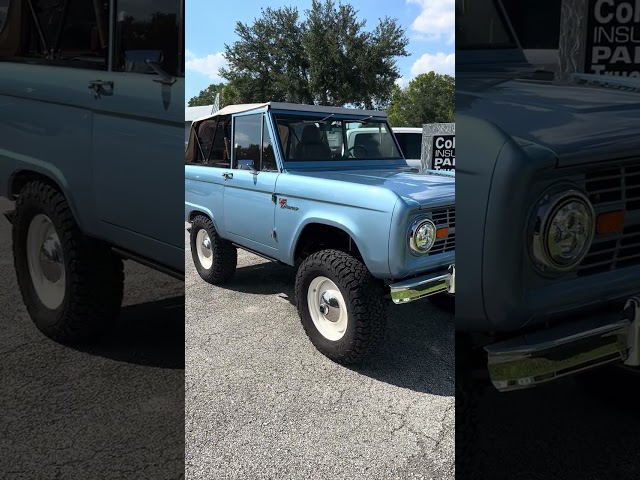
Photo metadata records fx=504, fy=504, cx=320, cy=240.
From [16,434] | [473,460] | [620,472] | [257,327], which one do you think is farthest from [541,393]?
[16,434]

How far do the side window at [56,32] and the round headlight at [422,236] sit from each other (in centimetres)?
73

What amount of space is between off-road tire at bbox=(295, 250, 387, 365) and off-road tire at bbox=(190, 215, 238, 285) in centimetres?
15

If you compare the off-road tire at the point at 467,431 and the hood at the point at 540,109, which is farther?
the off-road tire at the point at 467,431

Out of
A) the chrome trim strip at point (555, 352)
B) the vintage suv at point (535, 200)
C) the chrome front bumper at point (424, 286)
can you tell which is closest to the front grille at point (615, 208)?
the vintage suv at point (535, 200)

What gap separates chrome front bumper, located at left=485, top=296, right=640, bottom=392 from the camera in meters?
0.93

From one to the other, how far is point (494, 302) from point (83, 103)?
836 millimetres

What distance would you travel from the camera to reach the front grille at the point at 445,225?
3.16 feet

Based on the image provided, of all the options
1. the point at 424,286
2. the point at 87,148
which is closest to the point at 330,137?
the point at 424,286

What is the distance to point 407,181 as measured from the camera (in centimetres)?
130

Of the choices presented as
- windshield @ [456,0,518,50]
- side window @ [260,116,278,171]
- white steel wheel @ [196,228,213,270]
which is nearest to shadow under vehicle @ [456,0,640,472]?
windshield @ [456,0,518,50]

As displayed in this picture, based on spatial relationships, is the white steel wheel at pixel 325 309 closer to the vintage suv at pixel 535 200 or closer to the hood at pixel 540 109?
the vintage suv at pixel 535 200

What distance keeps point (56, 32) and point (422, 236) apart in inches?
35.1

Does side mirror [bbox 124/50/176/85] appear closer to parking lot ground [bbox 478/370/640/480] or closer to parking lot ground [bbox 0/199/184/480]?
parking lot ground [bbox 0/199/184/480]

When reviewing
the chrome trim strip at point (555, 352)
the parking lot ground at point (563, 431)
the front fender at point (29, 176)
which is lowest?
the parking lot ground at point (563, 431)
